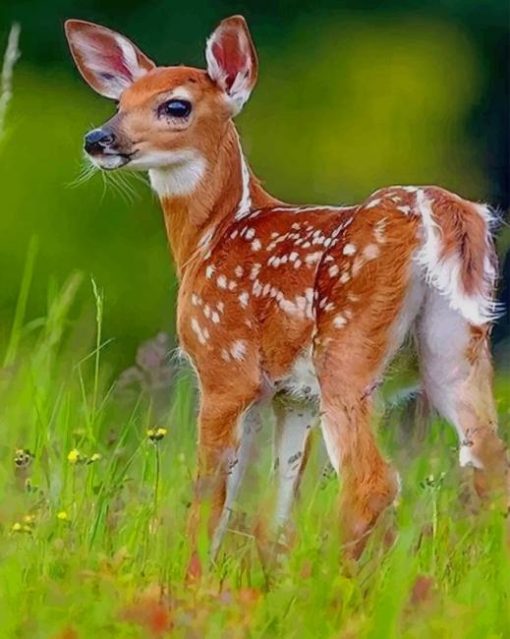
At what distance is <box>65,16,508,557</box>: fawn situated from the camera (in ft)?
9.09

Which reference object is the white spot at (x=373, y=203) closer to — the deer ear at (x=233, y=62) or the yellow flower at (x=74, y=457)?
the deer ear at (x=233, y=62)

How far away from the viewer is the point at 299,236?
2939mm

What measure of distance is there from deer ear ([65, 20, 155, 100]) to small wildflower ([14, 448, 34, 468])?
0.59m

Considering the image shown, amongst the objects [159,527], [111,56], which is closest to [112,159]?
[111,56]

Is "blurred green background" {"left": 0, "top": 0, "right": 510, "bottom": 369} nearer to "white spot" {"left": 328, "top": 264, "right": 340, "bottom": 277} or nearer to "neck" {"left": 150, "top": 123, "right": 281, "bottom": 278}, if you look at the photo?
A: "neck" {"left": 150, "top": 123, "right": 281, "bottom": 278}

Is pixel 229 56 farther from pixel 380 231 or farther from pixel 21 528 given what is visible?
pixel 21 528

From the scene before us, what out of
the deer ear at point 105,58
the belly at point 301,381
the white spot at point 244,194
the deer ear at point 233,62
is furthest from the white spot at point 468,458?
the deer ear at point 105,58

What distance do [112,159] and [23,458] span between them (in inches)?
19.0

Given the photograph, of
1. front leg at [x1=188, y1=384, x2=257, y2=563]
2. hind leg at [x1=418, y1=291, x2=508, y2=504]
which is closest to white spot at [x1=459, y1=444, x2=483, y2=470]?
hind leg at [x1=418, y1=291, x2=508, y2=504]

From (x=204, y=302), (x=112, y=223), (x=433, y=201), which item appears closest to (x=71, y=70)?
(x=112, y=223)

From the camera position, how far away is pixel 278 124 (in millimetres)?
3268

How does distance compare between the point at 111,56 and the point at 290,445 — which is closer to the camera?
the point at 290,445

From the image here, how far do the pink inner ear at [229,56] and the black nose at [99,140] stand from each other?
21 cm

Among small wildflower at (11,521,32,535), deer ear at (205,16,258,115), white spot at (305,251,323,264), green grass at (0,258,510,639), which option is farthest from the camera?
deer ear at (205,16,258,115)
